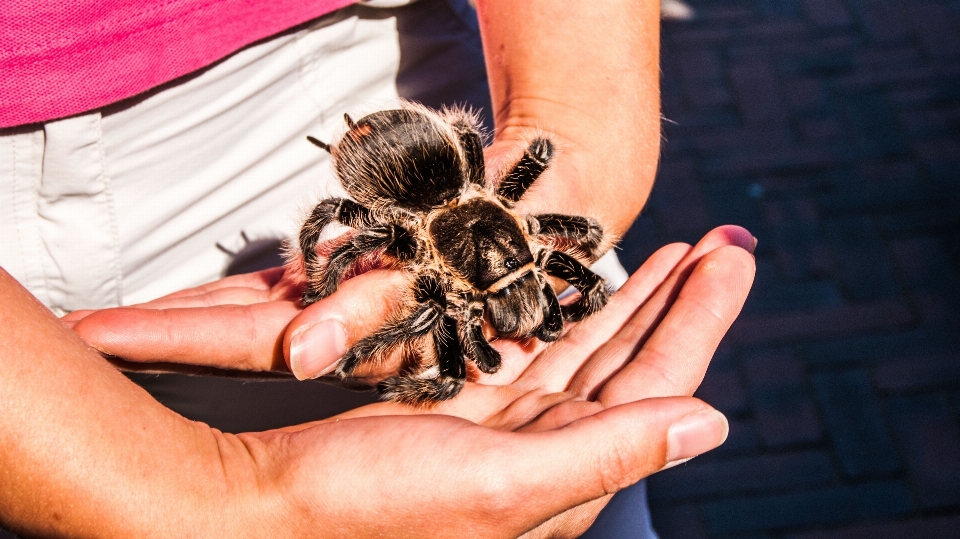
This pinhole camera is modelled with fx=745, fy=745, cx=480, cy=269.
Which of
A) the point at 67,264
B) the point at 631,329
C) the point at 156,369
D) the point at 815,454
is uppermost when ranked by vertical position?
the point at 67,264

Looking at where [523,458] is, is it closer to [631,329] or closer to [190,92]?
[631,329]

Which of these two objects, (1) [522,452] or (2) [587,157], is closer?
(1) [522,452]

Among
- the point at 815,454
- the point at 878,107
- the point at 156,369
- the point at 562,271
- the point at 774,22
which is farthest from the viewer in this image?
the point at 774,22

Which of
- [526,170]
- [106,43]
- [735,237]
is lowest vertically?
[735,237]

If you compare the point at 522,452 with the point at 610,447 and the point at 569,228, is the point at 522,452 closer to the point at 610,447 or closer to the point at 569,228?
the point at 610,447

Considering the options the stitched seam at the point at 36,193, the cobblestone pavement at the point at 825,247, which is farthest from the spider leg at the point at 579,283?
the cobblestone pavement at the point at 825,247

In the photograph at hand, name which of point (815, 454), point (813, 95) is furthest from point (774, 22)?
point (815, 454)

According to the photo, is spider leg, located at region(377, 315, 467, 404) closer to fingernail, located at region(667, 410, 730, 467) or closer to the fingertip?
fingernail, located at region(667, 410, 730, 467)

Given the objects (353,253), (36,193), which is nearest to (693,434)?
(353,253)
